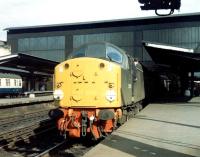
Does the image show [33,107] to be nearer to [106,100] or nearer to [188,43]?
[106,100]

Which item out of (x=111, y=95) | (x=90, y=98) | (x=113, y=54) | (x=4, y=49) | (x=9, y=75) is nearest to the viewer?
(x=111, y=95)

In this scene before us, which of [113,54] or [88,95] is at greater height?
[113,54]

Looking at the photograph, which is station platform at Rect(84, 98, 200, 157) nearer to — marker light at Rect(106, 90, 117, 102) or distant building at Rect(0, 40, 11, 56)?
marker light at Rect(106, 90, 117, 102)

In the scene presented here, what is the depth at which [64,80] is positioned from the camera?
12.3m

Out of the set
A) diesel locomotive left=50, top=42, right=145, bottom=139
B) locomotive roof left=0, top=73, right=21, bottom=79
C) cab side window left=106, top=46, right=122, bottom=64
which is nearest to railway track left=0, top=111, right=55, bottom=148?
diesel locomotive left=50, top=42, right=145, bottom=139

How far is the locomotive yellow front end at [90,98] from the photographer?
1190 cm

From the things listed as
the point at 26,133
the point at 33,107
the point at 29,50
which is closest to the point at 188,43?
the point at 29,50

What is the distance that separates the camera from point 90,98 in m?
12.0

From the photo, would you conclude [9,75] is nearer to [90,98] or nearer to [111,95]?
[90,98]

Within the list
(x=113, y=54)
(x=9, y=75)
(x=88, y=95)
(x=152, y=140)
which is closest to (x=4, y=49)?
(x=9, y=75)

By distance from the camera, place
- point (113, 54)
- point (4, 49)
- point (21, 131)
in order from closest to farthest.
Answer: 1. point (113, 54)
2. point (21, 131)
3. point (4, 49)

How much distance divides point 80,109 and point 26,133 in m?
4.30

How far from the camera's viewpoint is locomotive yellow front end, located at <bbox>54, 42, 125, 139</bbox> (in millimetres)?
11898

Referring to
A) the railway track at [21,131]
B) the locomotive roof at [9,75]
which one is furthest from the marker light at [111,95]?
the locomotive roof at [9,75]
